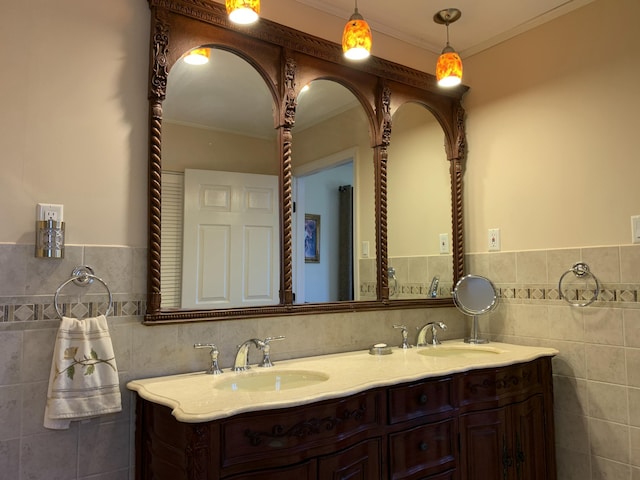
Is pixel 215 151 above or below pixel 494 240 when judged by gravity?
above

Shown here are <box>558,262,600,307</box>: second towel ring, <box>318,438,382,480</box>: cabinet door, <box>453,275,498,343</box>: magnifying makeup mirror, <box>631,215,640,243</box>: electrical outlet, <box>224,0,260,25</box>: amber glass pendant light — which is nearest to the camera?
<box>318,438,382,480</box>: cabinet door

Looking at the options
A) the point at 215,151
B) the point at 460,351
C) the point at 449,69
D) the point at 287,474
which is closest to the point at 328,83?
the point at 449,69

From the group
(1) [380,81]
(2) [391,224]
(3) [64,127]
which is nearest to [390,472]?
(2) [391,224]

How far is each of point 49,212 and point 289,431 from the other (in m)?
1.00

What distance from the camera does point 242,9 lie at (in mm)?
1554

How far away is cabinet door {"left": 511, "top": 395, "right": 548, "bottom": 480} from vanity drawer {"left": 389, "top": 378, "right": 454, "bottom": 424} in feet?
1.32

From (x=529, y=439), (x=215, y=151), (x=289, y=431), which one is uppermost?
(x=215, y=151)

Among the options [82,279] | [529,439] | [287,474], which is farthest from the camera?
[529,439]

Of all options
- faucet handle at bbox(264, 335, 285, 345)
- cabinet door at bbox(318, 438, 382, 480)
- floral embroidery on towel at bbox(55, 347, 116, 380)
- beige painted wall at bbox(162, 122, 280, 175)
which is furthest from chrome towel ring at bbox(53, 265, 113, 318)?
cabinet door at bbox(318, 438, 382, 480)

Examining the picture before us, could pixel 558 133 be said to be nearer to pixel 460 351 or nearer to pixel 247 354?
pixel 460 351

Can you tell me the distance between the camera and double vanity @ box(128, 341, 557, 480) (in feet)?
4.18

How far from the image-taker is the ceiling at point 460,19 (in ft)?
7.18

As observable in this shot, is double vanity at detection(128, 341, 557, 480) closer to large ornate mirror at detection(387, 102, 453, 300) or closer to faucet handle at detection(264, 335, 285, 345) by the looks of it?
faucet handle at detection(264, 335, 285, 345)

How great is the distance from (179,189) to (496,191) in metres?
1.62
